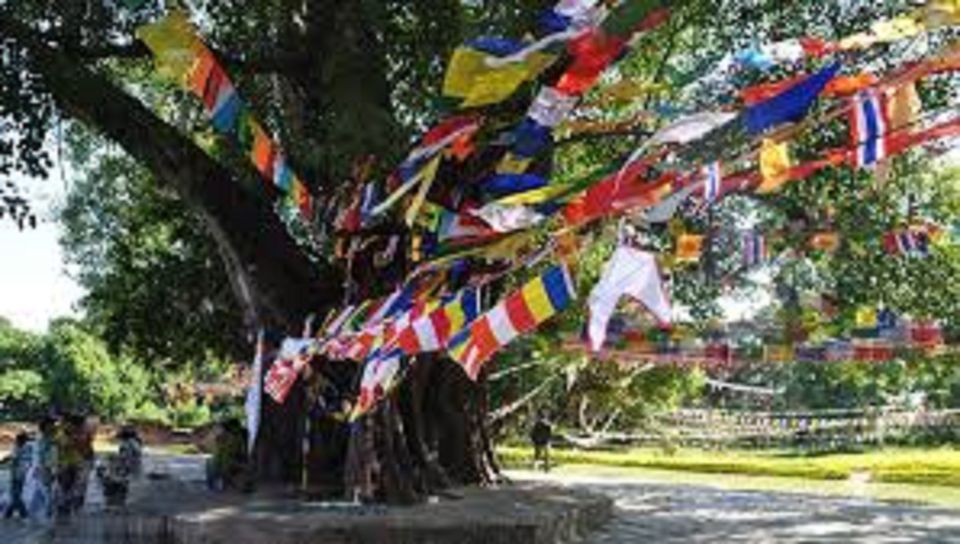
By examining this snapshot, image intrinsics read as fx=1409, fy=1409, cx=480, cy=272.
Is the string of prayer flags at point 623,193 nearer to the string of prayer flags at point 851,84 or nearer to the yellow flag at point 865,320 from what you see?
the string of prayer flags at point 851,84

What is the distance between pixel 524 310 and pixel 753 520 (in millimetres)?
9305

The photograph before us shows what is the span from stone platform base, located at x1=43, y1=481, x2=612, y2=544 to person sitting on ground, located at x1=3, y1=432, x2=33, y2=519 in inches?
36.9

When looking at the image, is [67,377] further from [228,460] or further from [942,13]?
[942,13]

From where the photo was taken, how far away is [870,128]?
22.2 feet

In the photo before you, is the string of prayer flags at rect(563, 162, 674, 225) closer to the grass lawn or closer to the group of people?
the group of people

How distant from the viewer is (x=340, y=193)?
12984 mm

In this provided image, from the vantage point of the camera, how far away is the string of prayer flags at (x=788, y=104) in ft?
20.7

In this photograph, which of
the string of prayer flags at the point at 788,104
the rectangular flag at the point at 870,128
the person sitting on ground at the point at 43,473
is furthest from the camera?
the person sitting on ground at the point at 43,473

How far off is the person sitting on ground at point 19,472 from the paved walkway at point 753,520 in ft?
1.27

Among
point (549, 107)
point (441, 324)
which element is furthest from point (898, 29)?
point (441, 324)

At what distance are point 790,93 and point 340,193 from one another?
7.17 meters

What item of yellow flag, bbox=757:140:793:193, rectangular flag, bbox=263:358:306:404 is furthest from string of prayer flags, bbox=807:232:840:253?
yellow flag, bbox=757:140:793:193

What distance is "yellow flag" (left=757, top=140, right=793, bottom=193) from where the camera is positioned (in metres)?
7.10

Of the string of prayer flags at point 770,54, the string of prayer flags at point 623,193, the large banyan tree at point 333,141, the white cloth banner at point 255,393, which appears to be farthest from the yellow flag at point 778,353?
the string of prayer flags at point 623,193
